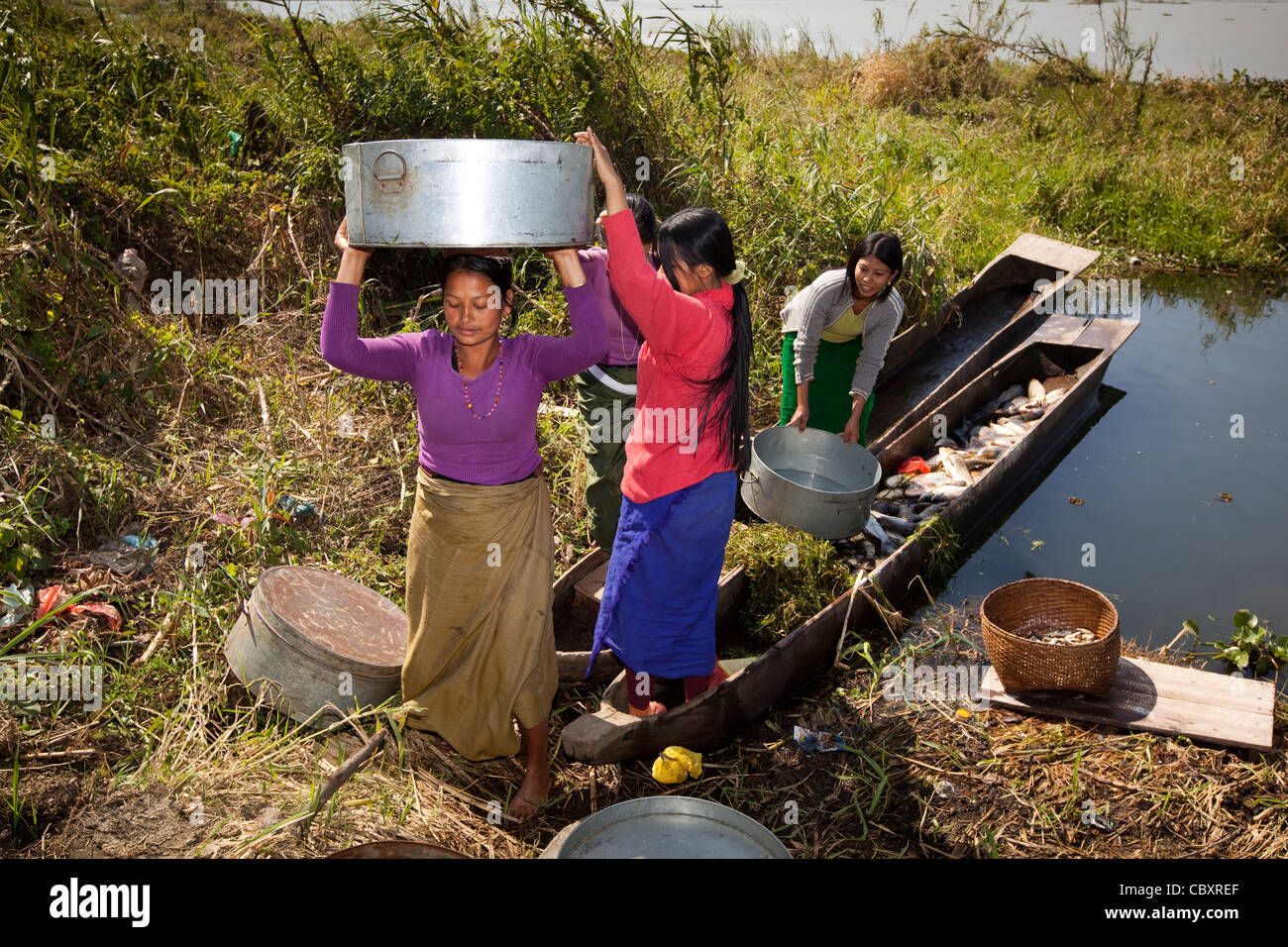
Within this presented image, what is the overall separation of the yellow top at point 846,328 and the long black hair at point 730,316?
177 centimetres

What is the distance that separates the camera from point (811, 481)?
5043mm

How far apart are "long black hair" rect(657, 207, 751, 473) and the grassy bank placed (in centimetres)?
128

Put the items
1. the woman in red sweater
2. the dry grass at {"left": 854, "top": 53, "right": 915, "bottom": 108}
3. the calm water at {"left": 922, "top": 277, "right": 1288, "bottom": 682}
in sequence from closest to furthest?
the woman in red sweater, the calm water at {"left": 922, "top": 277, "right": 1288, "bottom": 682}, the dry grass at {"left": 854, "top": 53, "right": 915, "bottom": 108}

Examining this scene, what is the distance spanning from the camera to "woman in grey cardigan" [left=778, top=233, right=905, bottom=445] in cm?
443

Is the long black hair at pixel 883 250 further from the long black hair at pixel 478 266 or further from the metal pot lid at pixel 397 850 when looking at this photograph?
the metal pot lid at pixel 397 850

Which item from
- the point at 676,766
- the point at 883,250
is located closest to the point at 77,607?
the point at 676,766

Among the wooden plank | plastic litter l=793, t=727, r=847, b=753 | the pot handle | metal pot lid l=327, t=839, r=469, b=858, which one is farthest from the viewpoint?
the wooden plank

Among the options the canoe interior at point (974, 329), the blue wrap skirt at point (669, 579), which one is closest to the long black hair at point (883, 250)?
the blue wrap skirt at point (669, 579)

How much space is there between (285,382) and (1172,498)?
19.4 feet

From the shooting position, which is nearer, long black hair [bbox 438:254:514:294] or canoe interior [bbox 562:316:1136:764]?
long black hair [bbox 438:254:514:294]

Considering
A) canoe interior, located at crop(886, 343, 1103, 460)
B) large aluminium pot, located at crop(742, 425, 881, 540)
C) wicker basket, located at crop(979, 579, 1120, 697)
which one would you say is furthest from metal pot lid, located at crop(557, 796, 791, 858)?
canoe interior, located at crop(886, 343, 1103, 460)

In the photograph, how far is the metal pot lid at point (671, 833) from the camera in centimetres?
222

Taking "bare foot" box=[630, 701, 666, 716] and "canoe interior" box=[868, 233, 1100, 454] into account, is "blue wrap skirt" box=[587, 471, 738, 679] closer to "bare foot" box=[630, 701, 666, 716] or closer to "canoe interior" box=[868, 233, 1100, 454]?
"bare foot" box=[630, 701, 666, 716]

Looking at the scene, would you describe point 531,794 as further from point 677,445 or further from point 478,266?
point 478,266
